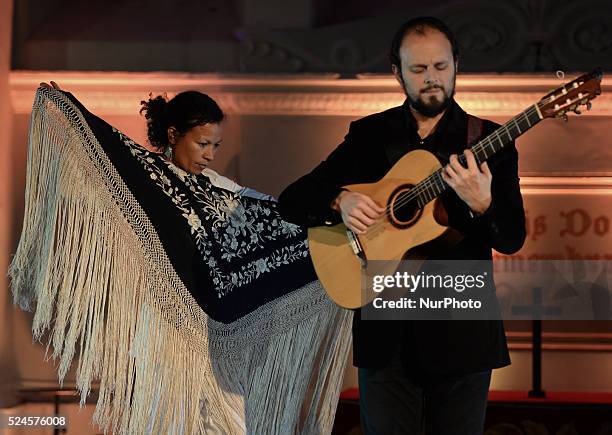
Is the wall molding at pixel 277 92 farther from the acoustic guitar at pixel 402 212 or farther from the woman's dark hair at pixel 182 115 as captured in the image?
the acoustic guitar at pixel 402 212

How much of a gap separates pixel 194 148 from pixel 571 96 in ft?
2.87

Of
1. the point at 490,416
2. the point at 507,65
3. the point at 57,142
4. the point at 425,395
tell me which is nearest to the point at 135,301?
the point at 57,142

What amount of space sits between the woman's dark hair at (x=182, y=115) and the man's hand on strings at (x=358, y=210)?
2.12 ft

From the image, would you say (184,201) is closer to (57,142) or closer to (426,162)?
(57,142)

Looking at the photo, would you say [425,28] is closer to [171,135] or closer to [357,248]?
[357,248]

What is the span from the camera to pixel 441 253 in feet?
4.45

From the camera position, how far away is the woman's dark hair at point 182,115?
1960mm

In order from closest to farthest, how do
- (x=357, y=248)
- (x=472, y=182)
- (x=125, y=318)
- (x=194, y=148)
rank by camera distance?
(x=472, y=182) → (x=357, y=248) → (x=125, y=318) → (x=194, y=148)

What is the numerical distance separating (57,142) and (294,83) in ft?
2.21

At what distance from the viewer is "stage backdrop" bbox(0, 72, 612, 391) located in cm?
223

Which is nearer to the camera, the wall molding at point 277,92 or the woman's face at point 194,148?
the woman's face at point 194,148

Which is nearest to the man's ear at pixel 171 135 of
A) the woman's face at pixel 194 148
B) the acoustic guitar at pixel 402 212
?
the woman's face at pixel 194 148

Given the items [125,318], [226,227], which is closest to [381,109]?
[226,227]

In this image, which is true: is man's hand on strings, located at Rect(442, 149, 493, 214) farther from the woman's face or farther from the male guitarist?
the woman's face
